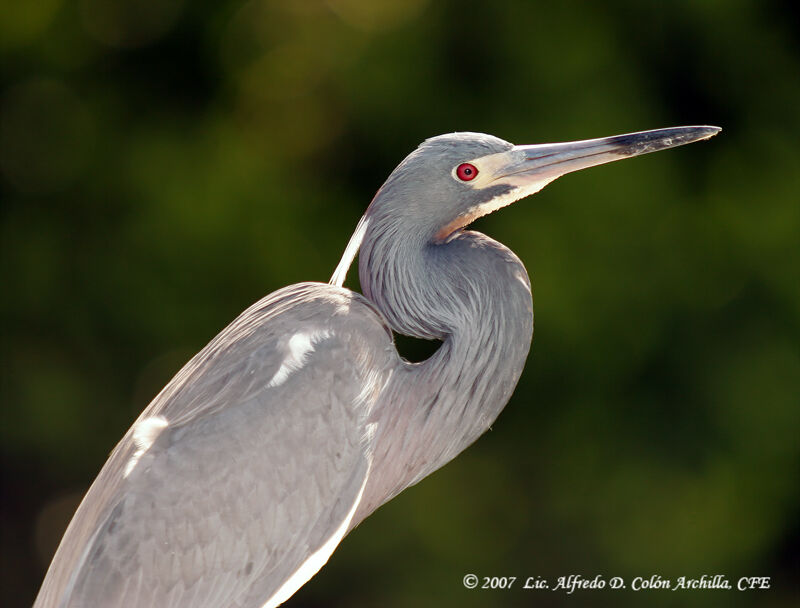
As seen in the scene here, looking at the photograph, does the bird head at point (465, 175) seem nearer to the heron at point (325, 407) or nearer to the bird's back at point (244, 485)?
the heron at point (325, 407)

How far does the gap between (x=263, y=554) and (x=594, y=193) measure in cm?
244

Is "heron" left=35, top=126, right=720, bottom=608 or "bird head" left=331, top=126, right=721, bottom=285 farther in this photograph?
"bird head" left=331, top=126, right=721, bottom=285

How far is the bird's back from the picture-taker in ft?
5.78

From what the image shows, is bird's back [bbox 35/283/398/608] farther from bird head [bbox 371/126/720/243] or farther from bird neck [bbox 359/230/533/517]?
bird head [bbox 371/126/720/243]

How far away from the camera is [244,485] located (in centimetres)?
180

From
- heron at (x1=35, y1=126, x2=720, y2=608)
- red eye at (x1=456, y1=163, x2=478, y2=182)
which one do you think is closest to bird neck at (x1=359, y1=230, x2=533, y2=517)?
heron at (x1=35, y1=126, x2=720, y2=608)

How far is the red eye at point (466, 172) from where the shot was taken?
191cm

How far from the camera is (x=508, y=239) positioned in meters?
3.88

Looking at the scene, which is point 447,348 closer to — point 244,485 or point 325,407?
point 325,407

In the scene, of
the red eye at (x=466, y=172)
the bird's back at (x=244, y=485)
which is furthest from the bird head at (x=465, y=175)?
the bird's back at (x=244, y=485)

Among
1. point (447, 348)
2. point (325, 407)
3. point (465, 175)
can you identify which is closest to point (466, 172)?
point (465, 175)

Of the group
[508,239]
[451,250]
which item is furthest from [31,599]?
→ [451,250]

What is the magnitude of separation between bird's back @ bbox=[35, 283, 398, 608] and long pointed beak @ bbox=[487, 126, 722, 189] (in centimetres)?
41

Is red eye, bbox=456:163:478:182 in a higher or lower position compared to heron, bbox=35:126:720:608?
higher
